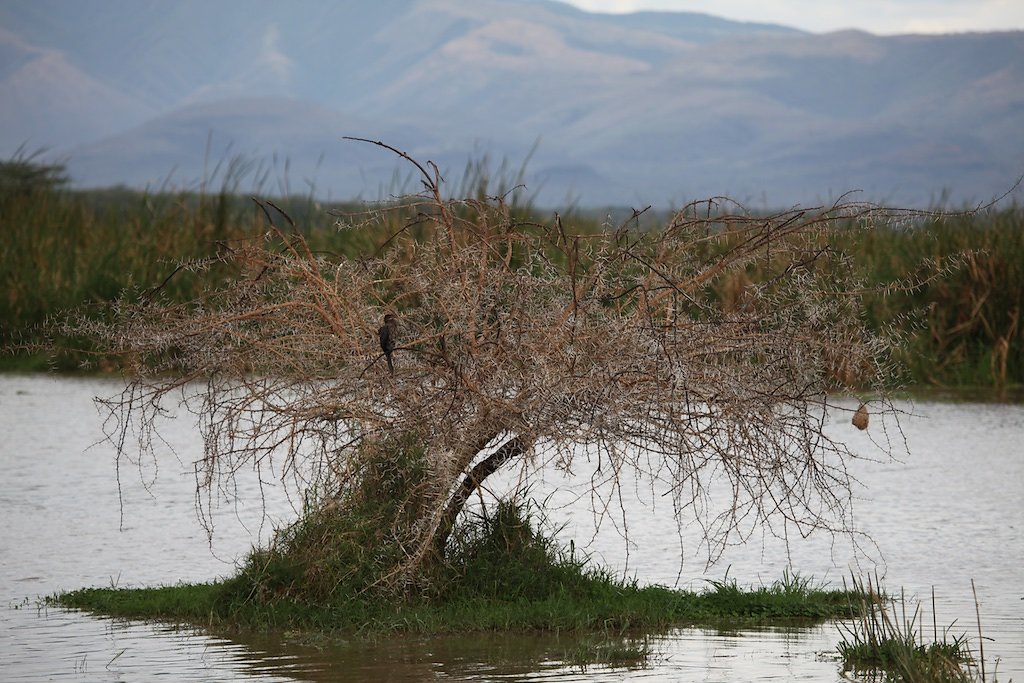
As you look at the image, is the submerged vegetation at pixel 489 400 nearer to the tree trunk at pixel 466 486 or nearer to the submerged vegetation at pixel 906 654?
the tree trunk at pixel 466 486

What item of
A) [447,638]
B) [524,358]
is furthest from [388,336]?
[447,638]

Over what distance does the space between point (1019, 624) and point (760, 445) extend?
1.64 m

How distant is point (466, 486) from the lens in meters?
8.30

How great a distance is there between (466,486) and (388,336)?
3.81ft

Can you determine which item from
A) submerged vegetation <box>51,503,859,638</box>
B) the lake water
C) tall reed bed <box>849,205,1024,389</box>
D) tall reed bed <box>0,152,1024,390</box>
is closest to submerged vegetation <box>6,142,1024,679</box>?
submerged vegetation <box>51,503,859,638</box>

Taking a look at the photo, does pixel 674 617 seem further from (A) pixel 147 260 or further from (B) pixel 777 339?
(A) pixel 147 260

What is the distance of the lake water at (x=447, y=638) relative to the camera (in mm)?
7137

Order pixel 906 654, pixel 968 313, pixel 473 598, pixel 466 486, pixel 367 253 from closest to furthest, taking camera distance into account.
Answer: pixel 906 654 → pixel 473 598 → pixel 466 486 → pixel 367 253 → pixel 968 313

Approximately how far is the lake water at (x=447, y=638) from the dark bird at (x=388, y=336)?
142 cm

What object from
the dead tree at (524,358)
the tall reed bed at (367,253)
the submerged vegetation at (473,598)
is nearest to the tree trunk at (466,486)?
the dead tree at (524,358)

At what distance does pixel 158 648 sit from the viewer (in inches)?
293

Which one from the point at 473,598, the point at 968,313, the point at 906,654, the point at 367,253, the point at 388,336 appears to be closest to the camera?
the point at 906,654

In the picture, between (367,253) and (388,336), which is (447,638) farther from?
(367,253)

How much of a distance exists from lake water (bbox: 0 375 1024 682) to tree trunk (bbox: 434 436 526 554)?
0.75m
